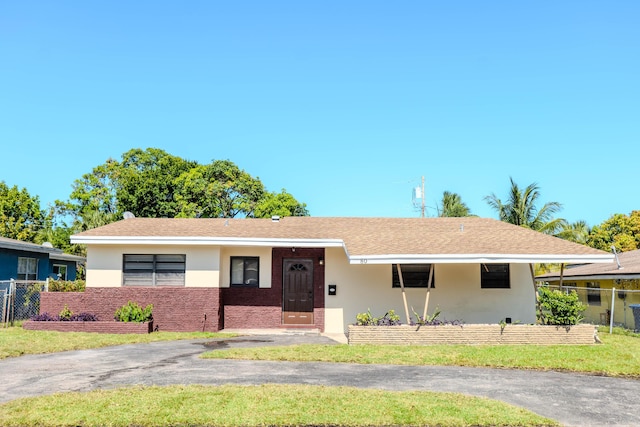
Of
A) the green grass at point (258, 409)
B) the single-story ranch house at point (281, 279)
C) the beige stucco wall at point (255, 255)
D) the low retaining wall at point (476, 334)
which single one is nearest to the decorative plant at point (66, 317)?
the single-story ranch house at point (281, 279)

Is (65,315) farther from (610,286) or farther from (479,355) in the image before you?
Answer: (610,286)

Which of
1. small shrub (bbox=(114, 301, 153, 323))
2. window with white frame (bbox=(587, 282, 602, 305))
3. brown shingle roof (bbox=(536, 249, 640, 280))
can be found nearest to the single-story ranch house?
small shrub (bbox=(114, 301, 153, 323))

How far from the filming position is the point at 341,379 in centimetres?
892

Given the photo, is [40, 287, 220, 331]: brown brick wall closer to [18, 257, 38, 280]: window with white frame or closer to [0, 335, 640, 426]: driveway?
[0, 335, 640, 426]: driveway

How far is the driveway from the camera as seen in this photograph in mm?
7438

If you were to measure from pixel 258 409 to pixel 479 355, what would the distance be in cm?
652

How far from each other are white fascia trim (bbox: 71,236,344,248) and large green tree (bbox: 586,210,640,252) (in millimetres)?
33492

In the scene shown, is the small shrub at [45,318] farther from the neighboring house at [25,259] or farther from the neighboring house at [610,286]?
the neighboring house at [610,286]

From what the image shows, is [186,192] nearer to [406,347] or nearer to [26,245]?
[26,245]

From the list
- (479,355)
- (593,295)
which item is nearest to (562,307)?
(479,355)

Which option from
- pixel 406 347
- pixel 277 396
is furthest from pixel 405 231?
pixel 277 396

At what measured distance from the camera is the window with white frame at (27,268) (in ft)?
71.4

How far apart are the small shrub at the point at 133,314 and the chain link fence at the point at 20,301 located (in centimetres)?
341

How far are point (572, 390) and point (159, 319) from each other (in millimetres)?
12237
